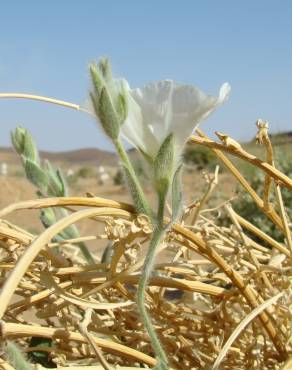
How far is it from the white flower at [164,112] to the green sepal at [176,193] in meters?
0.01

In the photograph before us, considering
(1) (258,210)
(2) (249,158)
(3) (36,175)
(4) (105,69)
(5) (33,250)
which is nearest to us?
(5) (33,250)

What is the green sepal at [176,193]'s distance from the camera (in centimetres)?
39

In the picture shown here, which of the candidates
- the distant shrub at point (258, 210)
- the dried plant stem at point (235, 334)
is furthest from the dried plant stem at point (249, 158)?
the distant shrub at point (258, 210)

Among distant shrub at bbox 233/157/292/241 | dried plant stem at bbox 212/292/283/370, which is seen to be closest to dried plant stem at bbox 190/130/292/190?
dried plant stem at bbox 212/292/283/370

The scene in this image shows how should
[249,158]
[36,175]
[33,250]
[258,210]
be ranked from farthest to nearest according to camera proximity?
[258,210]
[36,175]
[249,158]
[33,250]

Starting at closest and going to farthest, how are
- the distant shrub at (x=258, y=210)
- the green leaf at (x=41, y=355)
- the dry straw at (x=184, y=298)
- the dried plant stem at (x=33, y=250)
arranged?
the dried plant stem at (x=33, y=250) < the dry straw at (x=184, y=298) < the green leaf at (x=41, y=355) < the distant shrub at (x=258, y=210)

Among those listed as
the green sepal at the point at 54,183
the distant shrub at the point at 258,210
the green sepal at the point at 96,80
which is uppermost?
the green sepal at the point at 96,80

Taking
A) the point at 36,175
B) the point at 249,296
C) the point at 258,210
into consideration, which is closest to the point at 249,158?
the point at 249,296

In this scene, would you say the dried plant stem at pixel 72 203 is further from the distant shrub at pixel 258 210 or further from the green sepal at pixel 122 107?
the distant shrub at pixel 258 210

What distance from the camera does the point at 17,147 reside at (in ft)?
2.25

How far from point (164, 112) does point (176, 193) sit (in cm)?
5

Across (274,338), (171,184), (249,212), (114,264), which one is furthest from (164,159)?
(249,212)

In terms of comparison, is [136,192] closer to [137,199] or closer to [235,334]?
[137,199]

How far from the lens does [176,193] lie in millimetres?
391
